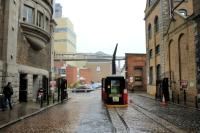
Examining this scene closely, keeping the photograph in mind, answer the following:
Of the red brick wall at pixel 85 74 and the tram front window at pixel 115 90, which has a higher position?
the red brick wall at pixel 85 74

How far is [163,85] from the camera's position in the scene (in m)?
35.3

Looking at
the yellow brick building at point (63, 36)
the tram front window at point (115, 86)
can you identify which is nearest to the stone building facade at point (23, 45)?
the tram front window at point (115, 86)

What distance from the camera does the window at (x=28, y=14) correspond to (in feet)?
94.8

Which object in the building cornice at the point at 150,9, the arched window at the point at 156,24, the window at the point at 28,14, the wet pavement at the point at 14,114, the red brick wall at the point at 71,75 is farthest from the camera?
the red brick wall at the point at 71,75

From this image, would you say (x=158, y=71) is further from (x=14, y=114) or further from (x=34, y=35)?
(x=14, y=114)

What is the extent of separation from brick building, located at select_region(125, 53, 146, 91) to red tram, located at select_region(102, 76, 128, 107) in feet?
137

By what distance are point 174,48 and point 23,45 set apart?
17.1m

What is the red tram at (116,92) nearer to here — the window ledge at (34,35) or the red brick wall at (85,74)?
the window ledge at (34,35)

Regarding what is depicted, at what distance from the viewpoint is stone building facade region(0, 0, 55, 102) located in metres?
23.4

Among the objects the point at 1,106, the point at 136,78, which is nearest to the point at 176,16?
the point at 1,106

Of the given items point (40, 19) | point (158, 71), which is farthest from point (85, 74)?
point (40, 19)

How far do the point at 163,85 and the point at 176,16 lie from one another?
25.4 ft

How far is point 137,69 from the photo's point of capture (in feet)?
242

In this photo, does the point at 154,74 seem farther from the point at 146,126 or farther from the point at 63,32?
the point at 63,32
